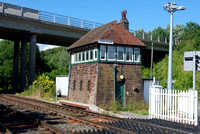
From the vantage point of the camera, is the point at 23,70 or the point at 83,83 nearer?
the point at 83,83

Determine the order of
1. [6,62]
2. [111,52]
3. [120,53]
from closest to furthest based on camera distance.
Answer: [111,52], [120,53], [6,62]

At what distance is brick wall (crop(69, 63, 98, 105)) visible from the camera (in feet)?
64.8

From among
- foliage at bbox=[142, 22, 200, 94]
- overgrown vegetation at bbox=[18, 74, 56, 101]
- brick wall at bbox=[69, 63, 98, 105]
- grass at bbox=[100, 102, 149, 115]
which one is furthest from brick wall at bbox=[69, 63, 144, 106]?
foliage at bbox=[142, 22, 200, 94]

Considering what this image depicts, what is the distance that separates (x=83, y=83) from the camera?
2133 cm

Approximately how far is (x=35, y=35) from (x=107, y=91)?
1833cm

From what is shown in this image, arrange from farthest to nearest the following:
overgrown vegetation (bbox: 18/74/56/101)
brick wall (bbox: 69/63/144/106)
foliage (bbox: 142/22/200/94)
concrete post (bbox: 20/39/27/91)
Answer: concrete post (bbox: 20/39/27/91) < foliage (bbox: 142/22/200/94) < overgrown vegetation (bbox: 18/74/56/101) < brick wall (bbox: 69/63/144/106)

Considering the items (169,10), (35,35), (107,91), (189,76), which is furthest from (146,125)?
(35,35)

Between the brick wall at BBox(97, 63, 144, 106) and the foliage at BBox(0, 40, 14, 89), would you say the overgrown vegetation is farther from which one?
the foliage at BBox(0, 40, 14, 89)

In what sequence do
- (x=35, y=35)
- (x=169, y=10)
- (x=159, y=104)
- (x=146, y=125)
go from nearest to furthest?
(x=146, y=125)
(x=159, y=104)
(x=169, y=10)
(x=35, y=35)

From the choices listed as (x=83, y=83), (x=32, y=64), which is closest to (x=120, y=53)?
(x=83, y=83)

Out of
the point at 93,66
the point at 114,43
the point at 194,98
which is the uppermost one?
the point at 114,43

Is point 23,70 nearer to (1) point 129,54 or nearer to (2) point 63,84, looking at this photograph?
(2) point 63,84

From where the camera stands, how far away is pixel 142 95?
69.1ft

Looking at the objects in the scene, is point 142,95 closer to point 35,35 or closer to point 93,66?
point 93,66
